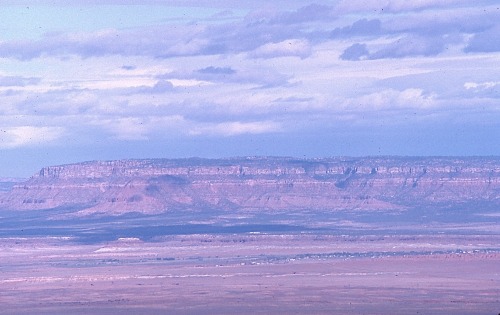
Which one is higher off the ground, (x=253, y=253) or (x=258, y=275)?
(x=253, y=253)

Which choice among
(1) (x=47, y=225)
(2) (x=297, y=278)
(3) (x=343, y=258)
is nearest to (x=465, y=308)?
(2) (x=297, y=278)

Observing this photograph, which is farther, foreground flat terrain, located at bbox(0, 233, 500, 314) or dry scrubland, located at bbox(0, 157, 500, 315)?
dry scrubland, located at bbox(0, 157, 500, 315)

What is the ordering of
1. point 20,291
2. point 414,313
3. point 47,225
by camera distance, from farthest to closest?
point 47,225
point 20,291
point 414,313

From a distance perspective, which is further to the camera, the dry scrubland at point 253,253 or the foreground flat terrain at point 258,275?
the dry scrubland at point 253,253

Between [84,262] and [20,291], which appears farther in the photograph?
[84,262]

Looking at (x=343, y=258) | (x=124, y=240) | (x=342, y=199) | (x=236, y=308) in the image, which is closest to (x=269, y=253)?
(x=343, y=258)

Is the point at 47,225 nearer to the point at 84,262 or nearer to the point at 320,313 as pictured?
the point at 84,262

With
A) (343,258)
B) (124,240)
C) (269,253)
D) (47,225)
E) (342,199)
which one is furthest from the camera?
(342,199)

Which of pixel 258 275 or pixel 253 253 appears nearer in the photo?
pixel 258 275
